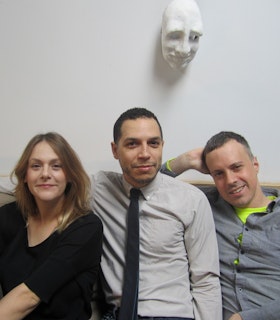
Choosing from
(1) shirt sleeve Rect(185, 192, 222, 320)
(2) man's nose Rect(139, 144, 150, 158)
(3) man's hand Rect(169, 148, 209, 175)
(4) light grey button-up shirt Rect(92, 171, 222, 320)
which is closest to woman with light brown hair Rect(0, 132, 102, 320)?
(4) light grey button-up shirt Rect(92, 171, 222, 320)

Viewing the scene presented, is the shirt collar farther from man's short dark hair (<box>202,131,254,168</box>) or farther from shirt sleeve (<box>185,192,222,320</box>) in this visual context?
man's short dark hair (<box>202,131,254,168</box>)

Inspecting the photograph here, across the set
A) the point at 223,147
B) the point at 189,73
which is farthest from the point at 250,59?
the point at 223,147

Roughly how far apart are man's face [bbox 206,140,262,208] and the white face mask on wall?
613mm

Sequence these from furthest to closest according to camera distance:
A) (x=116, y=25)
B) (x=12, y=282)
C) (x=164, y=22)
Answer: (x=116, y=25) → (x=164, y=22) → (x=12, y=282)

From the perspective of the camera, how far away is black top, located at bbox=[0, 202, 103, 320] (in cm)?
97

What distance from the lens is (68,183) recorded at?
1217 mm

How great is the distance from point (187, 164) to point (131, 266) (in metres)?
0.61

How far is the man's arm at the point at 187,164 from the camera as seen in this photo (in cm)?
145

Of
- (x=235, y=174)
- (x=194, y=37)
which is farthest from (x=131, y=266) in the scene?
(x=194, y=37)

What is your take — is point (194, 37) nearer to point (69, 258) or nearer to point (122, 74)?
point (122, 74)

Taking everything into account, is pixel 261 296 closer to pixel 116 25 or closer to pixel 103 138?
pixel 103 138

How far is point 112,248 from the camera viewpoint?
3.98 ft

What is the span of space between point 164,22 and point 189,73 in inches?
13.0

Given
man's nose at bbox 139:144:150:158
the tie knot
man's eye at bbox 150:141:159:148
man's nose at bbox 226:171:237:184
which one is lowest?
the tie knot
